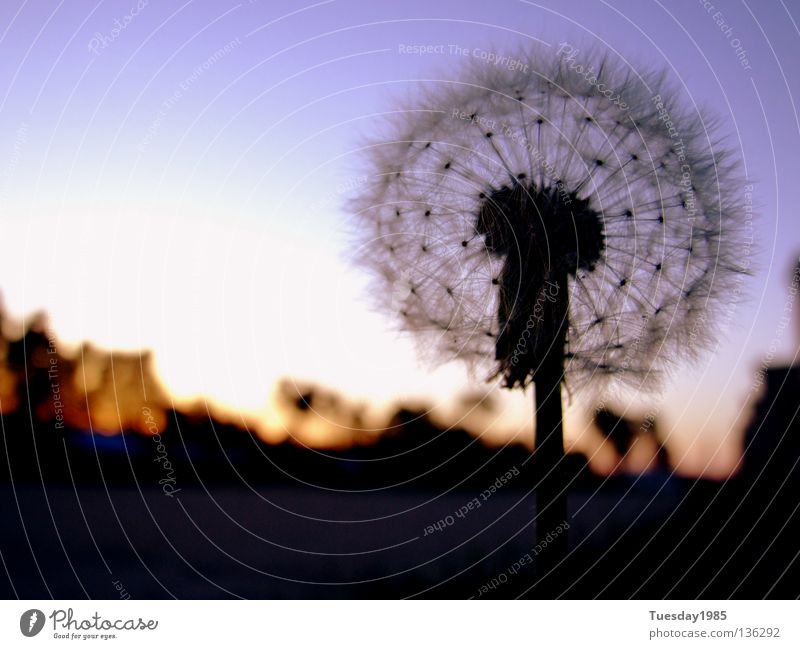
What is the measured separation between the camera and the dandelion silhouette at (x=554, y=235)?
176 inches

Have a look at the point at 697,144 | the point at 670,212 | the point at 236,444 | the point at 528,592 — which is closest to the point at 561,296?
the point at 670,212

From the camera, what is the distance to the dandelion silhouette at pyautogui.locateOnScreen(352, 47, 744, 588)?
4465 mm

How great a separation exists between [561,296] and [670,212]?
0.88 metres

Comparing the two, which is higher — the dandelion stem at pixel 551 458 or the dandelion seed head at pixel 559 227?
the dandelion seed head at pixel 559 227

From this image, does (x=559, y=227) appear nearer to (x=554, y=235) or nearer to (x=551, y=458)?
(x=554, y=235)

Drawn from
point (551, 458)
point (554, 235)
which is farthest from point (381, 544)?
point (554, 235)

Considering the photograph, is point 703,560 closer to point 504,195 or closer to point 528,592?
point 528,592

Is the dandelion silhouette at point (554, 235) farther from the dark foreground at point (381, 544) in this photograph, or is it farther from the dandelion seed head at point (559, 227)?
the dark foreground at point (381, 544)

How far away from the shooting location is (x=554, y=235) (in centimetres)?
451

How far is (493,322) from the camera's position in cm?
447

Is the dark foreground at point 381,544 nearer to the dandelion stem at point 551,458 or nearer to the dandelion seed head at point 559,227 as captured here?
the dandelion stem at point 551,458

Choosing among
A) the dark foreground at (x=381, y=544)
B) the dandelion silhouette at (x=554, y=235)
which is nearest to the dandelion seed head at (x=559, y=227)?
the dandelion silhouette at (x=554, y=235)

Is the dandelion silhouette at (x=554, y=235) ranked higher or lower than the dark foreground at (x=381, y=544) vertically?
Answer: higher

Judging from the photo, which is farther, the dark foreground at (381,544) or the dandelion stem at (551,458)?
the dark foreground at (381,544)
